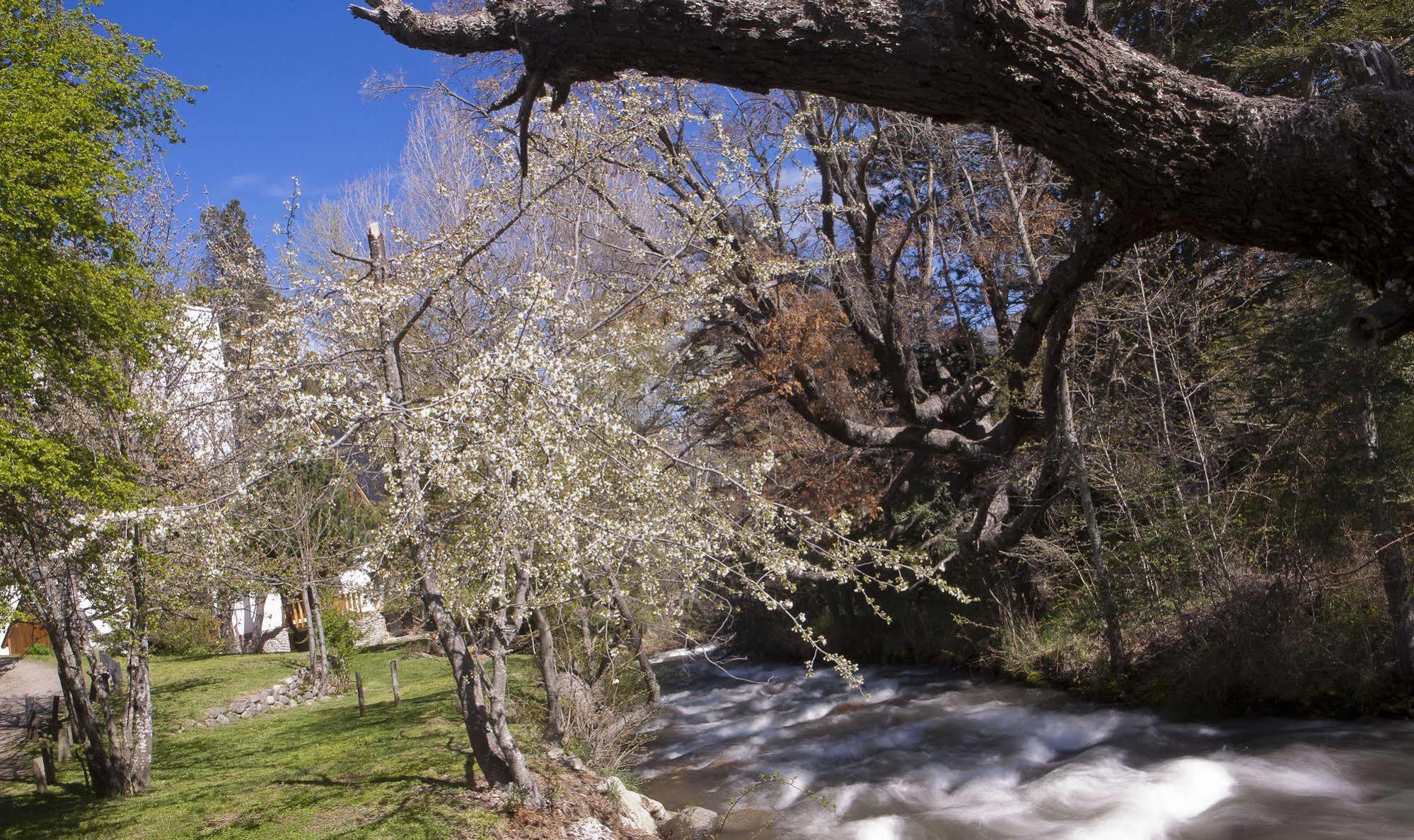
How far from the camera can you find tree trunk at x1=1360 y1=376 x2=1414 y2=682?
9.03 meters

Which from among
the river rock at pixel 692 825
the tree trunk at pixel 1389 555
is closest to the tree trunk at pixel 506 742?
the river rock at pixel 692 825

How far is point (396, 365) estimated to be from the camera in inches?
290

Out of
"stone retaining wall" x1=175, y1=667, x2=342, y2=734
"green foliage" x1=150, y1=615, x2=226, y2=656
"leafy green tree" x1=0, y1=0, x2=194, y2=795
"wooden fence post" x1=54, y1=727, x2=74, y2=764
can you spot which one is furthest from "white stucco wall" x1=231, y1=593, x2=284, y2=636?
"leafy green tree" x1=0, y1=0, x2=194, y2=795

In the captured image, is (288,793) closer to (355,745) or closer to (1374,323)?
(355,745)

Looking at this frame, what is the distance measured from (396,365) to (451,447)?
155 cm

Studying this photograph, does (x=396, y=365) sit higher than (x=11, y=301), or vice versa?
(x=11, y=301)

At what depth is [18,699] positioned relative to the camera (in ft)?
48.0

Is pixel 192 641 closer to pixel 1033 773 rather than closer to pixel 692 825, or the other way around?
pixel 692 825

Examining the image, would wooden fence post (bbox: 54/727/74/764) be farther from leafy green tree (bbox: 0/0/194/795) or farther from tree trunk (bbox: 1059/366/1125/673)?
tree trunk (bbox: 1059/366/1125/673)

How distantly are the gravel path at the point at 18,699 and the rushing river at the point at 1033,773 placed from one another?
7355 mm

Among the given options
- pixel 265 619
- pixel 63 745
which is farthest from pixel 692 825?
pixel 265 619

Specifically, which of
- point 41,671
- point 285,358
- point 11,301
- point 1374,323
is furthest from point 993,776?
point 41,671

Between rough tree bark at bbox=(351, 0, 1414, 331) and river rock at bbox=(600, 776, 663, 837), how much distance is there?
696 cm

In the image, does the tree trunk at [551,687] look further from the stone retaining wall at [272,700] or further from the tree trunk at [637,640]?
the stone retaining wall at [272,700]
